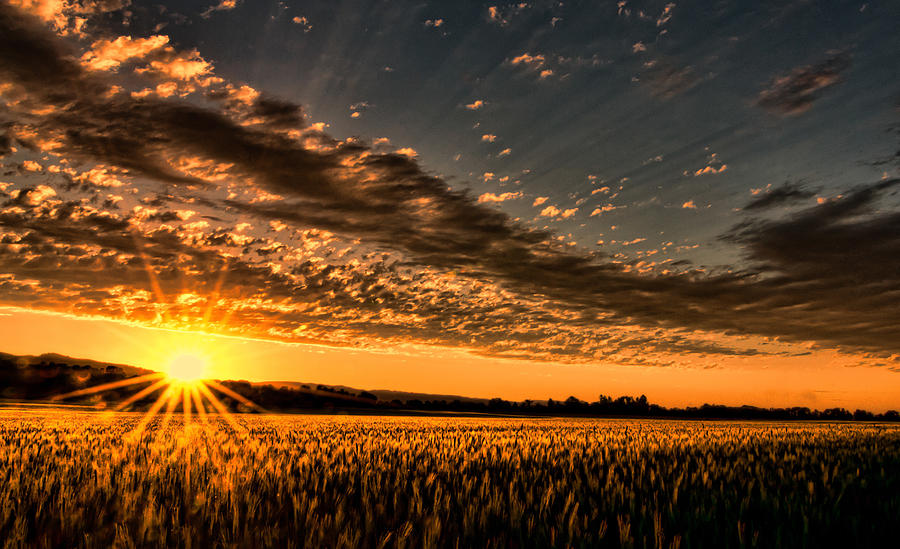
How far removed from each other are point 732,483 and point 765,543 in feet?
9.74

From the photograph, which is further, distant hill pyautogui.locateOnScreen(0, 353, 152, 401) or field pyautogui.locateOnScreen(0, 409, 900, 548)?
distant hill pyautogui.locateOnScreen(0, 353, 152, 401)

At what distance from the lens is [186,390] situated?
96.4m

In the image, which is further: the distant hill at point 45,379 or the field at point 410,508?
the distant hill at point 45,379

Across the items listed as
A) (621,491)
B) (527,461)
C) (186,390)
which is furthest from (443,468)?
(186,390)

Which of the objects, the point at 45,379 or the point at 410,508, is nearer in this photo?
the point at 410,508

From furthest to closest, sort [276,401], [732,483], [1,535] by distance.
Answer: [276,401] < [732,483] < [1,535]

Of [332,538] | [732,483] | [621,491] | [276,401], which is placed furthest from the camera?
[276,401]

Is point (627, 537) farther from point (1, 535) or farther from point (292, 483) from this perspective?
point (1, 535)

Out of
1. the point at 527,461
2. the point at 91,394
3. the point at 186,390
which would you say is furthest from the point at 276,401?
the point at 527,461

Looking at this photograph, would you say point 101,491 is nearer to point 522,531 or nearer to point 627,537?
point 522,531

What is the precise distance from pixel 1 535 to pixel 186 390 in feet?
346

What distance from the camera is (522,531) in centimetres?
332

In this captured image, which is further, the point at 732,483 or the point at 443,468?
the point at 443,468

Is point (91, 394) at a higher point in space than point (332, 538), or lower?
lower
